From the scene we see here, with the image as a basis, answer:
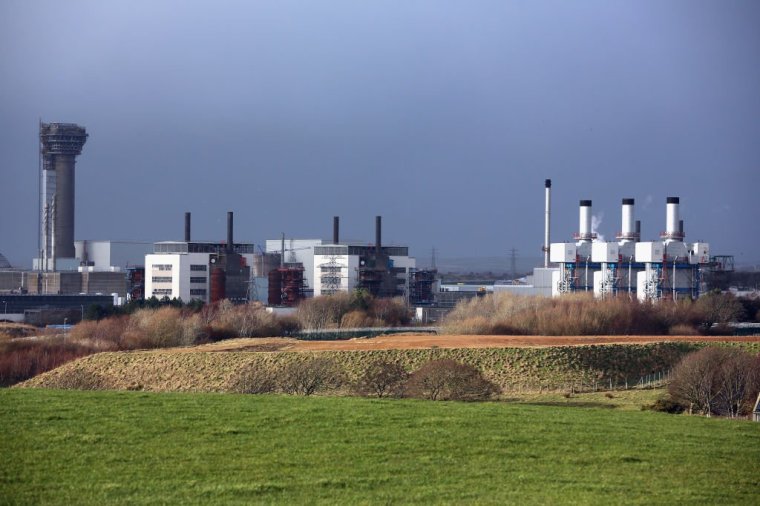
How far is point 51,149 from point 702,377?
94.6m

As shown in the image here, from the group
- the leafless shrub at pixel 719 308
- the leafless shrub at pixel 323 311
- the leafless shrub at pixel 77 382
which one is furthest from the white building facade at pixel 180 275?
the leafless shrub at pixel 77 382

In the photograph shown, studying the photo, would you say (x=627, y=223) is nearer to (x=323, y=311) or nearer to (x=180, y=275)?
(x=323, y=311)

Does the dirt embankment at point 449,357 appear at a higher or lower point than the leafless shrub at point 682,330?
lower

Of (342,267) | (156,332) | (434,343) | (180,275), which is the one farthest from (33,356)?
(342,267)

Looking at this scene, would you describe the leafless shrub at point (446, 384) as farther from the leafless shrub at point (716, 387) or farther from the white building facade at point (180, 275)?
the white building facade at point (180, 275)

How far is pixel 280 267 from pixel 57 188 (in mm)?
29615

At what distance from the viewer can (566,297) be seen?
2630 inches

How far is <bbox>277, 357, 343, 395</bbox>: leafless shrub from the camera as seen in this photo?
84.1ft

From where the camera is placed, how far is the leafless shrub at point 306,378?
84.1 ft

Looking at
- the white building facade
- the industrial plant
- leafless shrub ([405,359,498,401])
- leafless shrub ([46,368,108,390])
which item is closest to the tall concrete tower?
the industrial plant

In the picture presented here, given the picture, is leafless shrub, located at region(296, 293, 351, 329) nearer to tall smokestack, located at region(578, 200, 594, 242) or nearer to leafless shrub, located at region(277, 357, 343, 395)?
tall smokestack, located at region(578, 200, 594, 242)

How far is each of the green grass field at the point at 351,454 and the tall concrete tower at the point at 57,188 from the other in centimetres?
9059

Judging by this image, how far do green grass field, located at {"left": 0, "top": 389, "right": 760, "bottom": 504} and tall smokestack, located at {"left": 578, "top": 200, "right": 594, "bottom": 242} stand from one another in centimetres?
6030

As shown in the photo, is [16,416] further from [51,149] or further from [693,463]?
[51,149]
